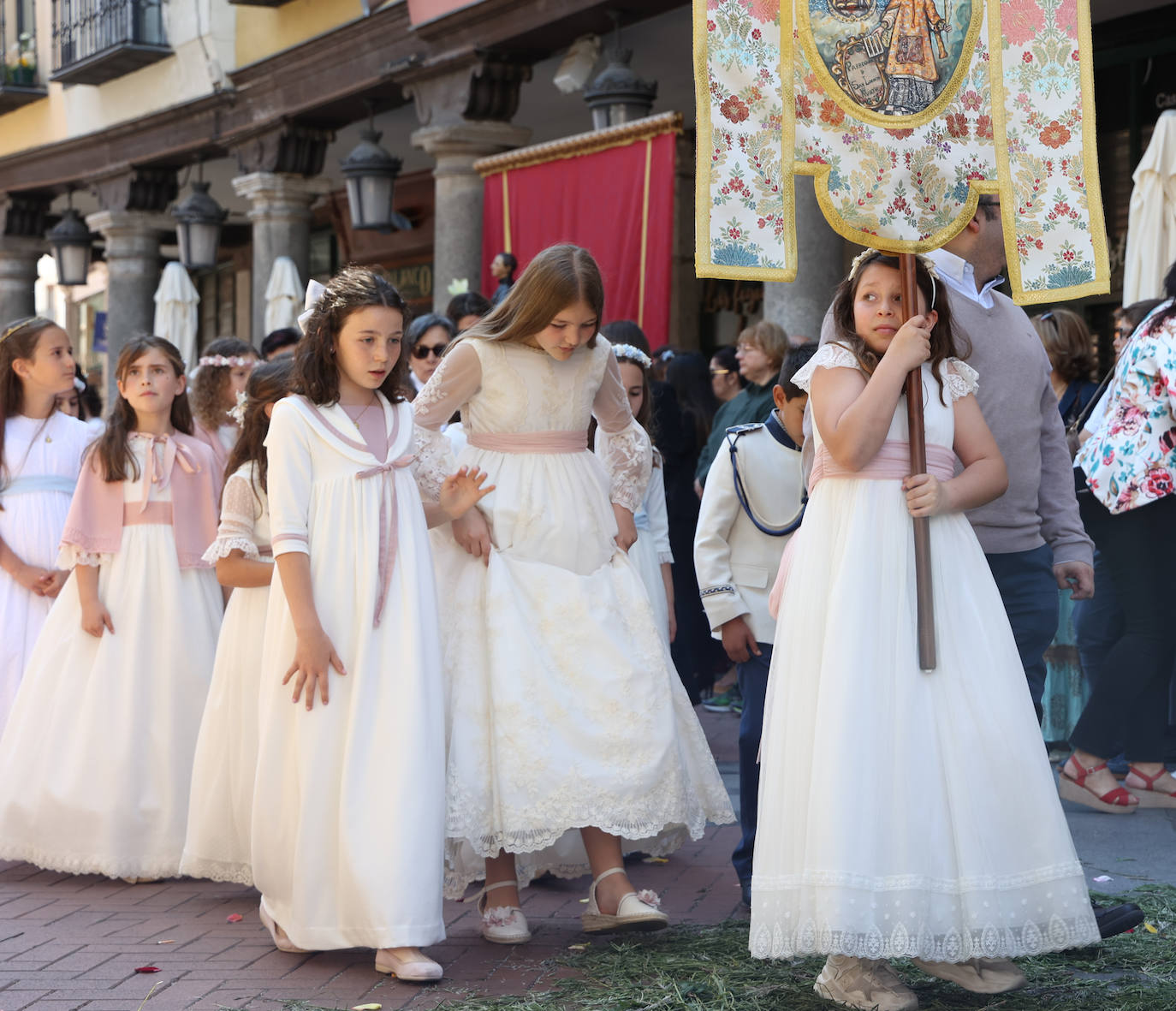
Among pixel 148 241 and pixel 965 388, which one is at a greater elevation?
pixel 148 241

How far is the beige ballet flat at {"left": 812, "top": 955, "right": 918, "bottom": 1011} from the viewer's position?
3730mm

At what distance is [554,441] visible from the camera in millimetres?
4809

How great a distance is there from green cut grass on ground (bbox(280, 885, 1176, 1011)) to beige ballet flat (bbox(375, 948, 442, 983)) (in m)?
0.18

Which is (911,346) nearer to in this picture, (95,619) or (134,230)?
(95,619)

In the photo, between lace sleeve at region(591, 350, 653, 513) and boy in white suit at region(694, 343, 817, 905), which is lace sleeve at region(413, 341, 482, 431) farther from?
boy in white suit at region(694, 343, 817, 905)

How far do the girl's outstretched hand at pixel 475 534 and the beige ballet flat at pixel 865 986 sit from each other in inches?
61.3

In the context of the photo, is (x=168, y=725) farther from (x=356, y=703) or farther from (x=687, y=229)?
(x=687, y=229)

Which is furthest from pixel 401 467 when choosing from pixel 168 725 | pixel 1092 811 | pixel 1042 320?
pixel 1042 320

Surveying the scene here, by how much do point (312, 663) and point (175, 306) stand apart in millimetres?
13677

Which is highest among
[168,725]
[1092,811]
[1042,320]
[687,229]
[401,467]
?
[687,229]

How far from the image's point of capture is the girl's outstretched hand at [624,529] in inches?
195

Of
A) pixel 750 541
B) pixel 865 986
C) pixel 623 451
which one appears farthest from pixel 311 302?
pixel 865 986

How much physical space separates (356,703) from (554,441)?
40.5 inches

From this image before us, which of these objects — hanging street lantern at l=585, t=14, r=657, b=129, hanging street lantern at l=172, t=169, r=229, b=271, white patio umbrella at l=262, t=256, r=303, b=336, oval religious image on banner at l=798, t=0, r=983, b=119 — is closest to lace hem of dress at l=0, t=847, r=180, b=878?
oval religious image on banner at l=798, t=0, r=983, b=119
